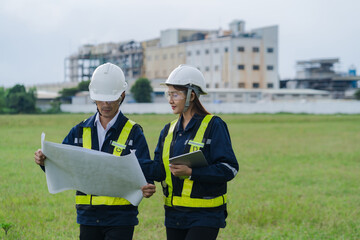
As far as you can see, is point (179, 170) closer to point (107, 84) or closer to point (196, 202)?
point (196, 202)

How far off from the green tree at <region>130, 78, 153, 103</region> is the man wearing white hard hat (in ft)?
268

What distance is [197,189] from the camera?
163 inches

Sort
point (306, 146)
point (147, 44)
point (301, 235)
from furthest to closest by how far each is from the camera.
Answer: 1. point (147, 44)
2. point (306, 146)
3. point (301, 235)

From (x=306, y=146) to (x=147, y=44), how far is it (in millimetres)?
83934

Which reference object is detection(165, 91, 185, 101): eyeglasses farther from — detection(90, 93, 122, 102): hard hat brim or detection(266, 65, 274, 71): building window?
detection(266, 65, 274, 71): building window

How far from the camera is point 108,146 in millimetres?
4258

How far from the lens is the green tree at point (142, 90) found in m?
86.1

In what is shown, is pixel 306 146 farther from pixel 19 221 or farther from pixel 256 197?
pixel 19 221

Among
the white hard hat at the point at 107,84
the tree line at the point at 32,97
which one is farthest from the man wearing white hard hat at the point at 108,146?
the tree line at the point at 32,97

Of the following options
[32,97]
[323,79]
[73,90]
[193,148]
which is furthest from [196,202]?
[323,79]

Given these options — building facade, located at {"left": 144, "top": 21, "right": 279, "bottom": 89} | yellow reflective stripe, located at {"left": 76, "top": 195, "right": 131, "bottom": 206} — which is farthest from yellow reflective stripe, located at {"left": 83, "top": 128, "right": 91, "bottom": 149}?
building facade, located at {"left": 144, "top": 21, "right": 279, "bottom": 89}

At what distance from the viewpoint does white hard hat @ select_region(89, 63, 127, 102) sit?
14.0 feet

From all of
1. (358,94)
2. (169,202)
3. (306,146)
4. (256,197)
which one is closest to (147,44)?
(358,94)

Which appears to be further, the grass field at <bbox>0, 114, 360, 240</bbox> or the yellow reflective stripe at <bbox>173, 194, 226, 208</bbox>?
the grass field at <bbox>0, 114, 360, 240</bbox>
